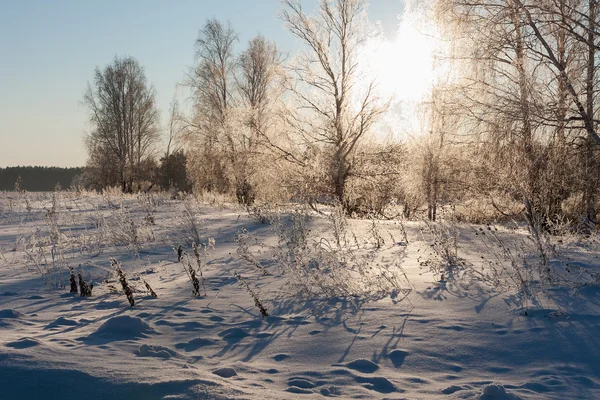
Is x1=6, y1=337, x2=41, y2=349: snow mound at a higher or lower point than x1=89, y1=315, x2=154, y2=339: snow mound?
higher

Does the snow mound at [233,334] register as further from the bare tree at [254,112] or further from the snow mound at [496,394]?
the bare tree at [254,112]

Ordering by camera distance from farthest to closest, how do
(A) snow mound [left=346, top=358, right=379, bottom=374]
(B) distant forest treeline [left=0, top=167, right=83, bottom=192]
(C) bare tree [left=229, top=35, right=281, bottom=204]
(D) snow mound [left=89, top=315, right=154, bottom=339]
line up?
1. (B) distant forest treeline [left=0, top=167, right=83, bottom=192]
2. (C) bare tree [left=229, top=35, right=281, bottom=204]
3. (D) snow mound [left=89, top=315, right=154, bottom=339]
4. (A) snow mound [left=346, top=358, right=379, bottom=374]

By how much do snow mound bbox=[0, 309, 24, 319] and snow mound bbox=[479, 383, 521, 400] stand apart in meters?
3.46

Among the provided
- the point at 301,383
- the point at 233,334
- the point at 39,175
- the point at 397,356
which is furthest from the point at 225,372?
the point at 39,175

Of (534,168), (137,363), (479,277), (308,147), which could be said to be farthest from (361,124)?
(137,363)

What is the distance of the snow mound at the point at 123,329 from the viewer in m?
3.32

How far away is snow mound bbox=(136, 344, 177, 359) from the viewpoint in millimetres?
2922

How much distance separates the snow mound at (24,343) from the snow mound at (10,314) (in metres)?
0.88

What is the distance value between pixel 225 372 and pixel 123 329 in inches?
43.8

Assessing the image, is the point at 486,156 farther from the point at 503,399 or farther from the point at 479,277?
the point at 503,399

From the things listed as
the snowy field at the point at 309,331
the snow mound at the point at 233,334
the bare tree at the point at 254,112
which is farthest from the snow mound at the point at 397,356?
the bare tree at the point at 254,112

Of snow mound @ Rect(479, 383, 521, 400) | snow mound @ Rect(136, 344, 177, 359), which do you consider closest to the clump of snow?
snow mound @ Rect(136, 344, 177, 359)

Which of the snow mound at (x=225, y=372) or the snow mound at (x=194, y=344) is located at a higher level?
the snow mound at (x=225, y=372)

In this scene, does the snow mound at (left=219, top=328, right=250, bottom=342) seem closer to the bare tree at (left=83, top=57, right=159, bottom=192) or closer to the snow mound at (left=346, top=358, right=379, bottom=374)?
the snow mound at (left=346, top=358, right=379, bottom=374)
